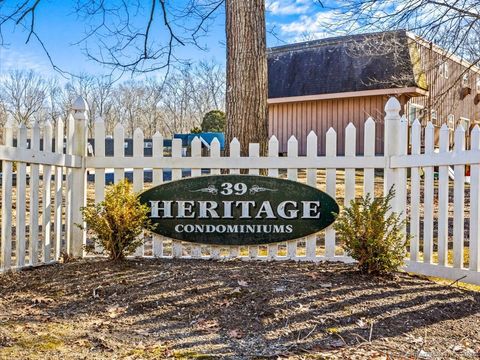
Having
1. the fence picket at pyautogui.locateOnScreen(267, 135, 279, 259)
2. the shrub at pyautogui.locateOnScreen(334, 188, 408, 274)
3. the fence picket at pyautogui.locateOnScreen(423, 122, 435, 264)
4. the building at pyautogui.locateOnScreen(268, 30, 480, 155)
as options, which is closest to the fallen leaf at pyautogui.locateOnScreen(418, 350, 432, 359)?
the shrub at pyautogui.locateOnScreen(334, 188, 408, 274)

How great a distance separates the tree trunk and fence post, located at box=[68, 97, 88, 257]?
155cm

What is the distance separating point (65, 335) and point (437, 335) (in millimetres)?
2093

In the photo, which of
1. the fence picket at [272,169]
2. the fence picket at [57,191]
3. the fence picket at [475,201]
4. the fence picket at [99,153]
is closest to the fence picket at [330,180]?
the fence picket at [272,169]

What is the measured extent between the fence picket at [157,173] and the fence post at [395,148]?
87.9 inches

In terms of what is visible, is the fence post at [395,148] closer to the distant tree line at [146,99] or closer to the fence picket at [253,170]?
the fence picket at [253,170]

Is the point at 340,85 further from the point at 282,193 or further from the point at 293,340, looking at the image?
the point at 293,340

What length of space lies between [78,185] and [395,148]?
3181 millimetres

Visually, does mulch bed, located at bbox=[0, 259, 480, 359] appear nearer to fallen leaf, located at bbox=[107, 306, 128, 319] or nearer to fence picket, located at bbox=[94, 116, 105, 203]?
fallen leaf, located at bbox=[107, 306, 128, 319]

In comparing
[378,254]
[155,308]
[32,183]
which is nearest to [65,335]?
[155,308]

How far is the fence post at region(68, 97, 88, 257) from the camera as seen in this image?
4477mm

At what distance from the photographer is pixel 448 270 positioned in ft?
13.0

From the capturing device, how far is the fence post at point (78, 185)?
4.48 meters

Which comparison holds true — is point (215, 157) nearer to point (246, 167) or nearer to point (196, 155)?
point (196, 155)

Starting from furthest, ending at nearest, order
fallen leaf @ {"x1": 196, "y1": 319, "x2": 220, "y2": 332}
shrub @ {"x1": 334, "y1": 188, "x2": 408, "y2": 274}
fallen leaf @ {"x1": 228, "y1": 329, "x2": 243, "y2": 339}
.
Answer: shrub @ {"x1": 334, "y1": 188, "x2": 408, "y2": 274} < fallen leaf @ {"x1": 196, "y1": 319, "x2": 220, "y2": 332} < fallen leaf @ {"x1": 228, "y1": 329, "x2": 243, "y2": 339}
